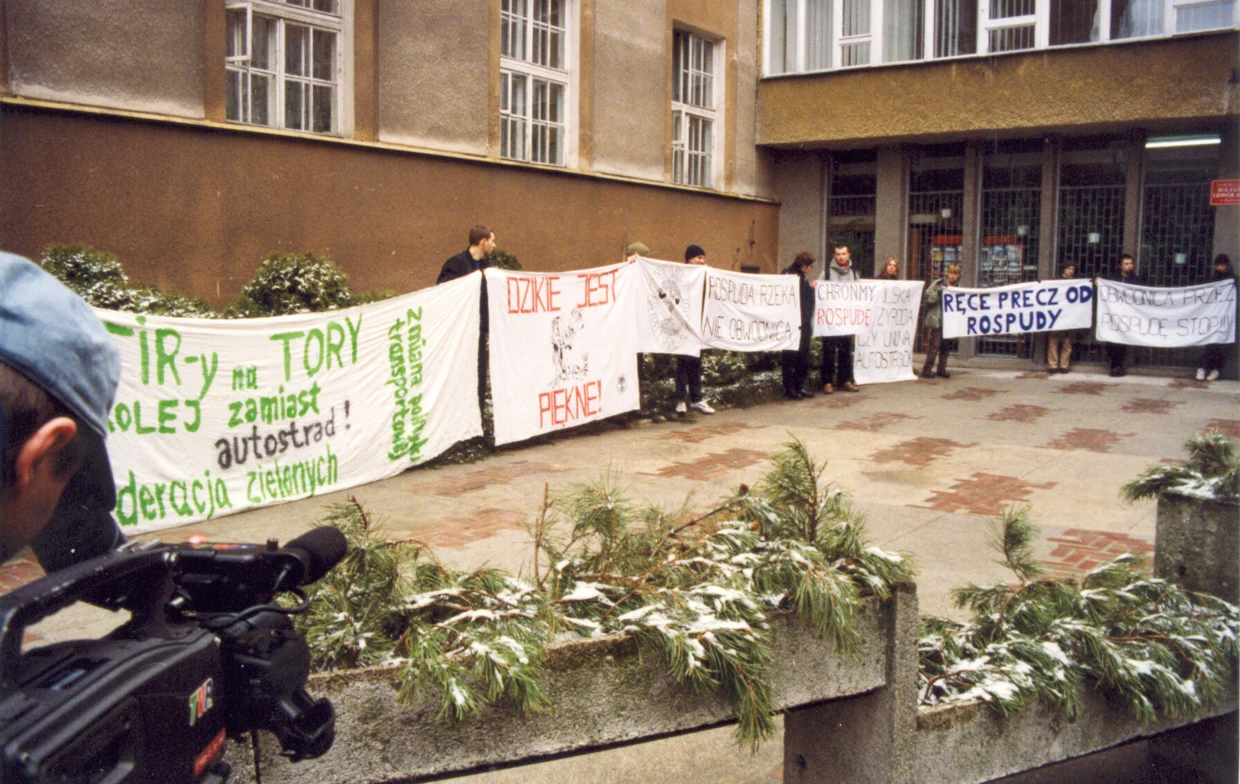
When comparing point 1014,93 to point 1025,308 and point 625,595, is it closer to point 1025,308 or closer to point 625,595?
point 1025,308

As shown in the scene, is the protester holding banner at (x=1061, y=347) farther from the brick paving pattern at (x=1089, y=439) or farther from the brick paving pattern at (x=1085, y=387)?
the brick paving pattern at (x=1089, y=439)

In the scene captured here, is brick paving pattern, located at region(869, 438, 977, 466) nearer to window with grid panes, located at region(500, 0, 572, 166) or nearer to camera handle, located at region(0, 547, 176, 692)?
window with grid panes, located at region(500, 0, 572, 166)

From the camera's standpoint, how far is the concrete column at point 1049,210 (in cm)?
1936

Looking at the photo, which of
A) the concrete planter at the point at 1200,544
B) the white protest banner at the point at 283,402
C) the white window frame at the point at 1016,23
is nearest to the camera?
the concrete planter at the point at 1200,544

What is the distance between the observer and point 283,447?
801cm

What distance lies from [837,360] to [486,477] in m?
7.35

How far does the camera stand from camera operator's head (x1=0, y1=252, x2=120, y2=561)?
46.8 inches

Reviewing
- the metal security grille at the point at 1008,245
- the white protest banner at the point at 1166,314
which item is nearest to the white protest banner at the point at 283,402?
the white protest banner at the point at 1166,314

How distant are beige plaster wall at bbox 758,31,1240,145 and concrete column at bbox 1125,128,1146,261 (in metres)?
0.69

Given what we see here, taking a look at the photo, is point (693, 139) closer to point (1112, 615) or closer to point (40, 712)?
point (1112, 615)

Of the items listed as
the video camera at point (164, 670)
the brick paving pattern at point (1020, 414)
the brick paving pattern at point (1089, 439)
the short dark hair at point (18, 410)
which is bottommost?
the brick paving pattern at point (1089, 439)

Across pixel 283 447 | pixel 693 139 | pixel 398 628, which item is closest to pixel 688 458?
pixel 283 447

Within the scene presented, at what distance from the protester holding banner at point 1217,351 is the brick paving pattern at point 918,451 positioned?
8136mm

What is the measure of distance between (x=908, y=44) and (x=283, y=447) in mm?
15580
